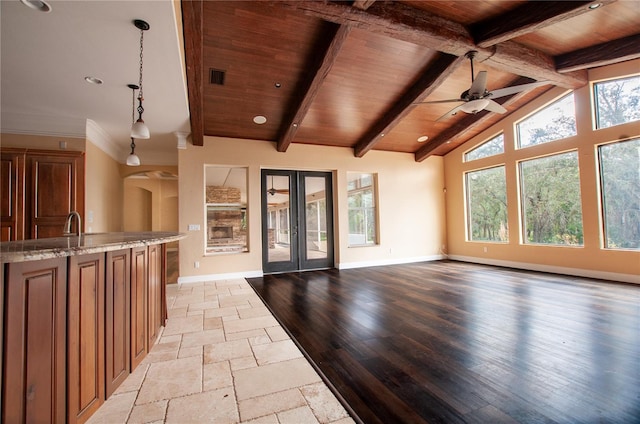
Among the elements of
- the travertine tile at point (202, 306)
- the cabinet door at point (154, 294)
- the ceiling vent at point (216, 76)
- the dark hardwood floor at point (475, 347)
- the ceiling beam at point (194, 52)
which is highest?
the ceiling vent at point (216, 76)

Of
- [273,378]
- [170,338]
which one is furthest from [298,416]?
[170,338]

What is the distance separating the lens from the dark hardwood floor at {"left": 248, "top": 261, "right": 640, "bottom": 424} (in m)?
1.69

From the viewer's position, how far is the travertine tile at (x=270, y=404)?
164cm

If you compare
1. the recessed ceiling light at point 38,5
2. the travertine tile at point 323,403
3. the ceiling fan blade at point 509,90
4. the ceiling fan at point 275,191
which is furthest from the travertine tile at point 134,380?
the ceiling fan blade at point 509,90

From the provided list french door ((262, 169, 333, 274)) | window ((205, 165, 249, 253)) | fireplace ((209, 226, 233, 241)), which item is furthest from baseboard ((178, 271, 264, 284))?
fireplace ((209, 226, 233, 241))

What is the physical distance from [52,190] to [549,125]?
8824 mm

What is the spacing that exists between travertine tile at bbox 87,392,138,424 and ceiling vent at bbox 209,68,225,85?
12.6 feet

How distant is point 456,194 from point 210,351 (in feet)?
23.0

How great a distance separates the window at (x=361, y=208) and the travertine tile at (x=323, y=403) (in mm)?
4918

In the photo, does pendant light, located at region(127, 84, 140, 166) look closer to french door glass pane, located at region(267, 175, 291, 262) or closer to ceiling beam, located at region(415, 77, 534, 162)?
french door glass pane, located at region(267, 175, 291, 262)

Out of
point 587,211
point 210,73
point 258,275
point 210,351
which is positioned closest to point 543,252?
point 587,211

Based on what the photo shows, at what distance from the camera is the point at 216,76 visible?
159 inches

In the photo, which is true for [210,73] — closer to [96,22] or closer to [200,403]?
[96,22]

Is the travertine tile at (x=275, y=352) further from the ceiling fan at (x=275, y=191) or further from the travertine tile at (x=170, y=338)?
the ceiling fan at (x=275, y=191)
